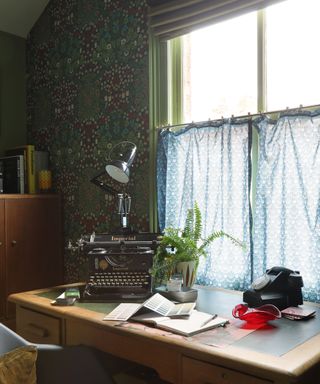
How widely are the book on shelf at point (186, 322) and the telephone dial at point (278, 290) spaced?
20cm

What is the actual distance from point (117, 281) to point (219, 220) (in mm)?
708

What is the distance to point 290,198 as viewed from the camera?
2.22 metres

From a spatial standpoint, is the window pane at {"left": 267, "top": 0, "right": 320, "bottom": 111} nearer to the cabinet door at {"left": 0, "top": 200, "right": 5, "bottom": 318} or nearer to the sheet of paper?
the sheet of paper

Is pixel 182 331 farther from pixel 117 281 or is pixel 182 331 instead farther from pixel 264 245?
pixel 264 245

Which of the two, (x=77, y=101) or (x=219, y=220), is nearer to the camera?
(x=219, y=220)

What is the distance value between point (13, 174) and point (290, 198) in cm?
217

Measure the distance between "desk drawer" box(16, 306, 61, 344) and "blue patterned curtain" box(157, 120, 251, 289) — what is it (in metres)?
0.92

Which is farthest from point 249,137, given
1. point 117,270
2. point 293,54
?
point 117,270

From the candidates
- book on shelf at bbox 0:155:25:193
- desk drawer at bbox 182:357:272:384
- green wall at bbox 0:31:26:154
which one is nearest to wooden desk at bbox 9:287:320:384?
desk drawer at bbox 182:357:272:384

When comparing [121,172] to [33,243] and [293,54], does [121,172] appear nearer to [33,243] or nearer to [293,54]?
[293,54]

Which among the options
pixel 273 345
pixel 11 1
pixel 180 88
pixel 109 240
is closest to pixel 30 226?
pixel 109 240

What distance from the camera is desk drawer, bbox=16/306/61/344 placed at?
79.6 inches

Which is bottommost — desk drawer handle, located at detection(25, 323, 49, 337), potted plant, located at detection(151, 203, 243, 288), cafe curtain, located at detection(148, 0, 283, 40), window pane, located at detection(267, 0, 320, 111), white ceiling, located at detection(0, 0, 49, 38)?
desk drawer handle, located at detection(25, 323, 49, 337)

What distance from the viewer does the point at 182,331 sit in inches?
63.9
